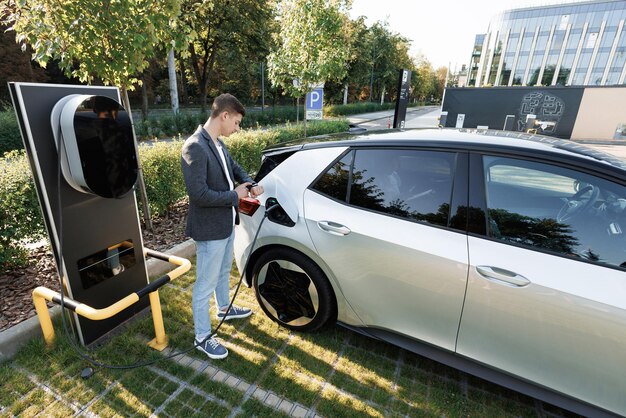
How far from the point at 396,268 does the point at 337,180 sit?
75cm

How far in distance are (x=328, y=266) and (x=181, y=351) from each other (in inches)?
52.4

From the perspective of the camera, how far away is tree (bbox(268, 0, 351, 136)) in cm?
779

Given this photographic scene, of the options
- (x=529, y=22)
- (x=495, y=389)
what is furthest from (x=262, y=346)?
(x=529, y=22)

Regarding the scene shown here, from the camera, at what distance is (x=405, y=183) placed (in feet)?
7.18

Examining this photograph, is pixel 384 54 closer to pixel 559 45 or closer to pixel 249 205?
pixel 559 45

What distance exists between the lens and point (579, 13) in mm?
58125

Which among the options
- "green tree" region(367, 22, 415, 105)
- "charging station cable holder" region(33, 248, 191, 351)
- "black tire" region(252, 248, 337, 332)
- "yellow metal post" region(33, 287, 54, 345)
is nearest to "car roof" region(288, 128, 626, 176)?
"black tire" region(252, 248, 337, 332)

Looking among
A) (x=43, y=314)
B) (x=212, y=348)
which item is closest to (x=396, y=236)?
(x=212, y=348)

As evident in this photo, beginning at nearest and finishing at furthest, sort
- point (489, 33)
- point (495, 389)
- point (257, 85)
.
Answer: point (495, 389) → point (257, 85) → point (489, 33)

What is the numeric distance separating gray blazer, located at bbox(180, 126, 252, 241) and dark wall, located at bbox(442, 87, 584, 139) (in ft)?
52.2

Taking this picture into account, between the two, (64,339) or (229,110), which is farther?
(64,339)

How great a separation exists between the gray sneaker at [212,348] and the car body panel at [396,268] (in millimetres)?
1030

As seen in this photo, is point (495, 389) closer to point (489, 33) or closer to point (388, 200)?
point (388, 200)

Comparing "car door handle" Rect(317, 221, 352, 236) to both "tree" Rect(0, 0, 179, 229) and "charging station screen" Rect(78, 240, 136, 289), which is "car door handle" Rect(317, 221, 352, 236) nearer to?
"charging station screen" Rect(78, 240, 136, 289)
